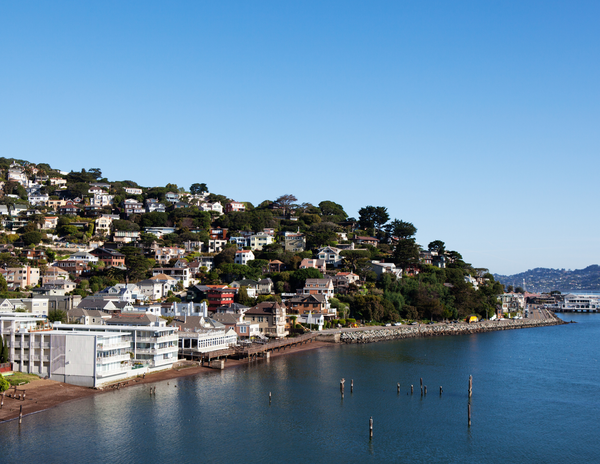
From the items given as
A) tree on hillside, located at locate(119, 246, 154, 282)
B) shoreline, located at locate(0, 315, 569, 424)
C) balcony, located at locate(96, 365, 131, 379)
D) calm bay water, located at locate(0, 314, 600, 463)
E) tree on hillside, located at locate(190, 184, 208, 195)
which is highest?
tree on hillside, located at locate(190, 184, 208, 195)

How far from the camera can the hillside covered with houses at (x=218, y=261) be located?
81188mm

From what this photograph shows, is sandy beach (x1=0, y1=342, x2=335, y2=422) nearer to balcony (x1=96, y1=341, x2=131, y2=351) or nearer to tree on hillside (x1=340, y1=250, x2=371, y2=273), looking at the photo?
balcony (x1=96, y1=341, x2=131, y2=351)

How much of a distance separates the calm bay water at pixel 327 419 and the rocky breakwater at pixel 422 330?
19441 mm

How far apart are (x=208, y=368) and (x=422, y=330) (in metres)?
44.9

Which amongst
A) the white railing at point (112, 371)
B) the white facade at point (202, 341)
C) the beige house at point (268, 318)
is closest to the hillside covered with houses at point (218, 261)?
the beige house at point (268, 318)

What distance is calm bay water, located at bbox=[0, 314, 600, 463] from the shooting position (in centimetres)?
3203

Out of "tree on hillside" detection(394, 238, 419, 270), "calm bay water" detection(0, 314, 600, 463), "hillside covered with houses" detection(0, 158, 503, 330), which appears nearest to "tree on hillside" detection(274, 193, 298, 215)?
"hillside covered with houses" detection(0, 158, 503, 330)

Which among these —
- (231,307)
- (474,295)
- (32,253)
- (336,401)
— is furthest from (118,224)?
(336,401)

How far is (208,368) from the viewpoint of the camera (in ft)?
180

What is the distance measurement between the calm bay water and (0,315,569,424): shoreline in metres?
1.51

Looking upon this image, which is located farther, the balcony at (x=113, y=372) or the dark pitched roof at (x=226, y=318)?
the dark pitched roof at (x=226, y=318)

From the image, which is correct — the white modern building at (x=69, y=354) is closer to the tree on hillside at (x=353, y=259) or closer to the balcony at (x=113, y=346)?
the balcony at (x=113, y=346)

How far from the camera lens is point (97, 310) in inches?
2621

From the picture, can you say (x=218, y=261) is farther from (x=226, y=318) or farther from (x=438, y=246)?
(x=438, y=246)
